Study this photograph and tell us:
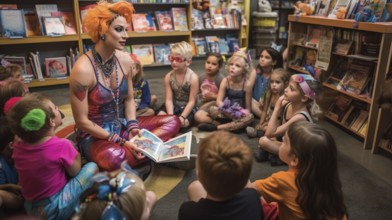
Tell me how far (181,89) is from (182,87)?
0.02m

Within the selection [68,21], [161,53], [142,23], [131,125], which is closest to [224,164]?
[131,125]

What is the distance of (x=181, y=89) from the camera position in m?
3.19

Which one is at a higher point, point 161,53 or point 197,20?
point 197,20

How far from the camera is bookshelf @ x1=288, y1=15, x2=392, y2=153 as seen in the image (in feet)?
8.57

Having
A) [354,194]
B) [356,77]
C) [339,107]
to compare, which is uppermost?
[356,77]

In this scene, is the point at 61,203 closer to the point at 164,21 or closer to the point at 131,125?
the point at 131,125

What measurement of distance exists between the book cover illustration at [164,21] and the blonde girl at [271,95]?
2901 mm

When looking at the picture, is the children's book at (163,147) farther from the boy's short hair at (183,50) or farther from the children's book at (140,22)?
the children's book at (140,22)

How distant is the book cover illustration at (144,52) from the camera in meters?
5.45

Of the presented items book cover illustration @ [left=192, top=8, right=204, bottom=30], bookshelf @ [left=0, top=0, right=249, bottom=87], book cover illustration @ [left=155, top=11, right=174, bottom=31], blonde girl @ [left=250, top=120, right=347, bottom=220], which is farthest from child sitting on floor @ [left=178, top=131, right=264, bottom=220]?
book cover illustration @ [left=192, top=8, right=204, bottom=30]

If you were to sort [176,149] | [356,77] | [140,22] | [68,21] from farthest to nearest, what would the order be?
[140,22], [68,21], [356,77], [176,149]

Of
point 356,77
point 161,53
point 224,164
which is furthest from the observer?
point 161,53


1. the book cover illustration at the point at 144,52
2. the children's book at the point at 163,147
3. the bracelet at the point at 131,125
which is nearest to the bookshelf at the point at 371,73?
the children's book at the point at 163,147

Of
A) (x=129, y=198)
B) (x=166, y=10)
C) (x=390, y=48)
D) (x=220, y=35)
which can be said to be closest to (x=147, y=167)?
(x=129, y=198)
